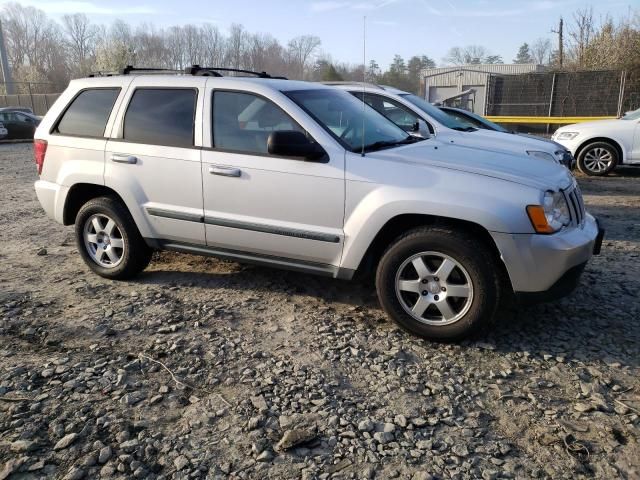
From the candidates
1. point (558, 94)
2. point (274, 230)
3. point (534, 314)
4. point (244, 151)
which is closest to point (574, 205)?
point (534, 314)

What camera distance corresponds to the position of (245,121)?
13.9 feet

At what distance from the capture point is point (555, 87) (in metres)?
19.8

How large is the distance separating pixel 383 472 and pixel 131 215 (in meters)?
3.29

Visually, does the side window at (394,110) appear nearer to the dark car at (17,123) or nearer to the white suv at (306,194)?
the white suv at (306,194)

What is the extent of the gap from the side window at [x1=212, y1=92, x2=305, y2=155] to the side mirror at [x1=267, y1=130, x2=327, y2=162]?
220mm

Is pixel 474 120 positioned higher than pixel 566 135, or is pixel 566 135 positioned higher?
pixel 474 120

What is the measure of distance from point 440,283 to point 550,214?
2.80 feet

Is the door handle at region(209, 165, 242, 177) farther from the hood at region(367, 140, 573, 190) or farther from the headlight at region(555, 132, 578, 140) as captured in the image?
the headlight at region(555, 132, 578, 140)

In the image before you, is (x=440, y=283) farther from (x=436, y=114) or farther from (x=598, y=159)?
(x=598, y=159)

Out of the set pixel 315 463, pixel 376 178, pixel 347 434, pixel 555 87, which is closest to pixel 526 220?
pixel 376 178

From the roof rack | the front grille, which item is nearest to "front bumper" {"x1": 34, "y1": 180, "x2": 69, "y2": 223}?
the roof rack

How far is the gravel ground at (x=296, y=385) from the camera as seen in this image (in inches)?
102

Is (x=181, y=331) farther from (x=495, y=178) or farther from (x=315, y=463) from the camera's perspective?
(x=495, y=178)

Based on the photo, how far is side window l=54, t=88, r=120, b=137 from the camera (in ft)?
15.8
